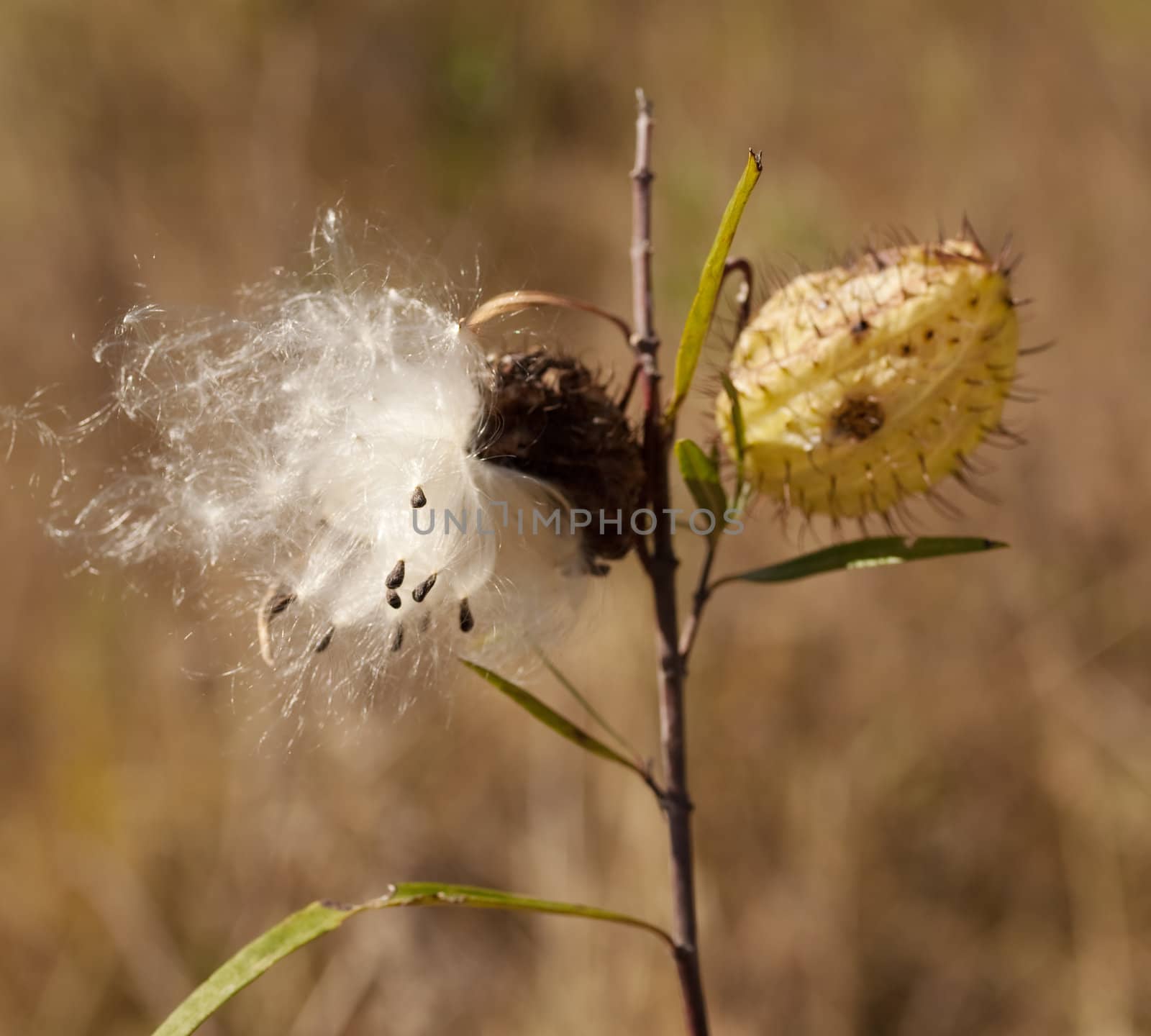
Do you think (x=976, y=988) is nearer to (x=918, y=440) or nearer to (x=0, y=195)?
(x=918, y=440)

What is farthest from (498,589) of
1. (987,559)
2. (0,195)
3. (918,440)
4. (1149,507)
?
(0,195)

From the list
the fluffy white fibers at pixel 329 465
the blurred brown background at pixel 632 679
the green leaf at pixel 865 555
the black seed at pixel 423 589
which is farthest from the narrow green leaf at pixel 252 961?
the blurred brown background at pixel 632 679

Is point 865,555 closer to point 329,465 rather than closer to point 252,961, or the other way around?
point 329,465

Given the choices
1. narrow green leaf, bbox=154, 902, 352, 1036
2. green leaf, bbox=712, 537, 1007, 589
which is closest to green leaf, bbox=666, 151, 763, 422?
green leaf, bbox=712, 537, 1007, 589

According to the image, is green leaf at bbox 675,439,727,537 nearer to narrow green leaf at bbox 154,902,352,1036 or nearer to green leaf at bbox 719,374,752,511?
green leaf at bbox 719,374,752,511

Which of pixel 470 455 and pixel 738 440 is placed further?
pixel 738 440

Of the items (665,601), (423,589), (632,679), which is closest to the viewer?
(423,589)

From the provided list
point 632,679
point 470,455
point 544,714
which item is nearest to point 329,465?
point 470,455

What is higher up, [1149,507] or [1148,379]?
[1148,379]
